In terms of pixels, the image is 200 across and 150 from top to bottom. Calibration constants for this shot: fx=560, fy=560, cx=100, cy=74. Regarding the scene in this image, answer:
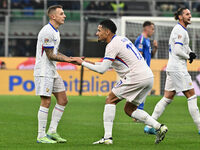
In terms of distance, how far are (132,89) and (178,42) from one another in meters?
2.22

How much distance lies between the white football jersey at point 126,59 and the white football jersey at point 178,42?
79.0 inches

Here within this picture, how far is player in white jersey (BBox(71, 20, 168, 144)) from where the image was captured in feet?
27.5

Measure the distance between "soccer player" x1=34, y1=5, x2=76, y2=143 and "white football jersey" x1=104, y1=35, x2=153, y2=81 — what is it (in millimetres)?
863

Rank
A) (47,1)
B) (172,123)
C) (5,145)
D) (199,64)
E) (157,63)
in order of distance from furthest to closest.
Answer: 1. (47,1)
2. (157,63)
3. (199,64)
4. (172,123)
5. (5,145)

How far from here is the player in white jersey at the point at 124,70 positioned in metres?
8.38

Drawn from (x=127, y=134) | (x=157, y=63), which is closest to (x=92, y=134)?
(x=127, y=134)

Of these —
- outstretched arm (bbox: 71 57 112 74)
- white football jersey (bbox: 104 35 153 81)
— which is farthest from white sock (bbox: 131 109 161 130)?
outstretched arm (bbox: 71 57 112 74)

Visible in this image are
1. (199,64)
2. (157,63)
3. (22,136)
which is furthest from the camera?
(157,63)

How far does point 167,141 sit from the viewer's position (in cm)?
909

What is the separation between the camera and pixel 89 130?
35.8ft

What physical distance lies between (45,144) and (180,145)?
207cm

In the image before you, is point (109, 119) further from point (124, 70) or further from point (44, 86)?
point (44, 86)

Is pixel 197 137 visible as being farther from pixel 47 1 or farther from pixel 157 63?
pixel 47 1

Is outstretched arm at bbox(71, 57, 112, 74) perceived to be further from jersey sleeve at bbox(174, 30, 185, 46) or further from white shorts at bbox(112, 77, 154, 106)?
jersey sleeve at bbox(174, 30, 185, 46)
